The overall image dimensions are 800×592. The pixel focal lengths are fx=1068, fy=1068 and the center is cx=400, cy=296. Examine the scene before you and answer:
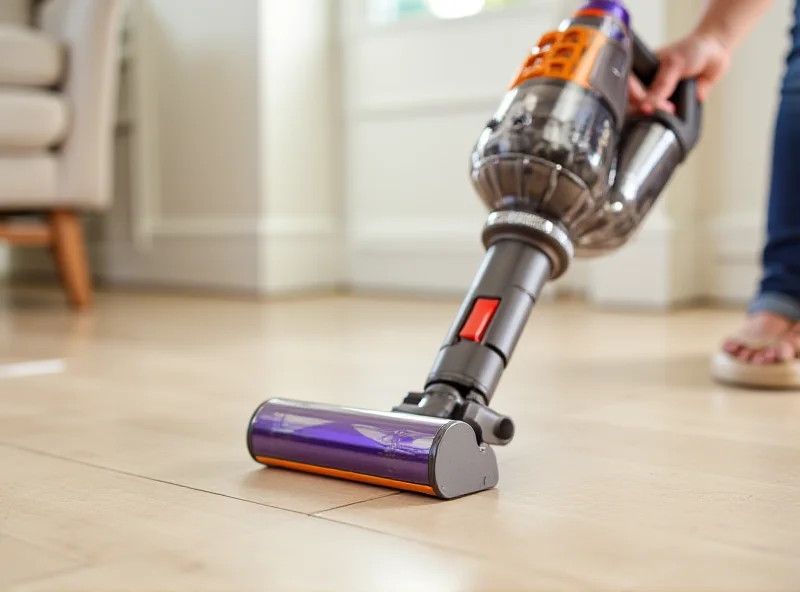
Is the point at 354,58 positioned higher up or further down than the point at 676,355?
higher up

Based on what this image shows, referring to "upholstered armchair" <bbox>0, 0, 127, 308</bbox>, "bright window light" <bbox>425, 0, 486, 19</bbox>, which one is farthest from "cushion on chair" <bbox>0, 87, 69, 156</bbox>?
"bright window light" <bbox>425, 0, 486, 19</bbox>

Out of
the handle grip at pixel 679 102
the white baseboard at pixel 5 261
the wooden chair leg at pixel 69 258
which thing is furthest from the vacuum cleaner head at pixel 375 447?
the white baseboard at pixel 5 261

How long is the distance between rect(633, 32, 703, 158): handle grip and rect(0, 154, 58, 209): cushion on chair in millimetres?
1645

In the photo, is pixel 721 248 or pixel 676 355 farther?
pixel 721 248

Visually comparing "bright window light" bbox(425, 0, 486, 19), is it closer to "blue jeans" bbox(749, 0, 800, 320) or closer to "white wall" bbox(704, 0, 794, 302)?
"white wall" bbox(704, 0, 794, 302)

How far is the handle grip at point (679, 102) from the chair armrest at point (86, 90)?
164cm

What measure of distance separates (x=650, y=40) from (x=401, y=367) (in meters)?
1.12

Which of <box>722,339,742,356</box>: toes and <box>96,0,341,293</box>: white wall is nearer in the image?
<box>722,339,742,356</box>: toes

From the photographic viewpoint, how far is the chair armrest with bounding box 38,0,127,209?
7.53 feet

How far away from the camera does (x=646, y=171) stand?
0.87 metres

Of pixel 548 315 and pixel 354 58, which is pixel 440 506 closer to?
pixel 548 315

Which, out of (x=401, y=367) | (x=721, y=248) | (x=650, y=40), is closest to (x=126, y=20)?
(x=650, y=40)

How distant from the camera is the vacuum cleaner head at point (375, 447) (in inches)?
26.5

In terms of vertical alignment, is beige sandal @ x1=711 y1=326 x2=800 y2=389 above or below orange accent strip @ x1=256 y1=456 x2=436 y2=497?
above
